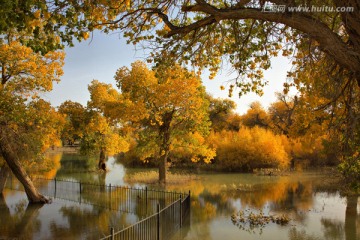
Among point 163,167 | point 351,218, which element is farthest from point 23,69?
point 351,218

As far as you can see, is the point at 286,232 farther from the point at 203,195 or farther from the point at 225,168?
the point at 225,168

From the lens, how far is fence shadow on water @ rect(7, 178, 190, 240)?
10.2 metres

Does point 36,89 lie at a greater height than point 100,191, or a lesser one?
greater

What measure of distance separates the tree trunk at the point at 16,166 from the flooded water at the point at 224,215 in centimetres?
65

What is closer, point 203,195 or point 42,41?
point 42,41

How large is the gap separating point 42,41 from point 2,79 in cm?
1165

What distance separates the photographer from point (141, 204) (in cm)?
1680

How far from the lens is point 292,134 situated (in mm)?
10047

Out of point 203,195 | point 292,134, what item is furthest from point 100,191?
point 292,134

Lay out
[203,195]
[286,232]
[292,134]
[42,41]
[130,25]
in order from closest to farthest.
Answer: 1. [42,41]
2. [130,25]
3. [292,134]
4. [286,232]
5. [203,195]

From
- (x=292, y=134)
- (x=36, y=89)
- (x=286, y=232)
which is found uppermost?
(x=36, y=89)

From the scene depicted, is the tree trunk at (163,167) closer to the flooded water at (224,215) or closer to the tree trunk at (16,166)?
the flooded water at (224,215)

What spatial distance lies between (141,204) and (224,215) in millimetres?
4189

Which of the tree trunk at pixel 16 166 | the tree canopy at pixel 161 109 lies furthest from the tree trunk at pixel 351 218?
the tree trunk at pixel 16 166
